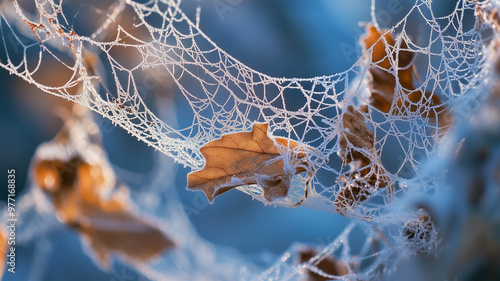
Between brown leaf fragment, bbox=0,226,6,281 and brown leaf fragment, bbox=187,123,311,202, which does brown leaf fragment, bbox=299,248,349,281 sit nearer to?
brown leaf fragment, bbox=187,123,311,202

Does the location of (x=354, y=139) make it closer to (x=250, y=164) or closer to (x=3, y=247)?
(x=250, y=164)

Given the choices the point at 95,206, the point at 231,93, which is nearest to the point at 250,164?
the point at 231,93

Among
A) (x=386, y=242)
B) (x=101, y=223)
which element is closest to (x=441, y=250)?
(x=386, y=242)

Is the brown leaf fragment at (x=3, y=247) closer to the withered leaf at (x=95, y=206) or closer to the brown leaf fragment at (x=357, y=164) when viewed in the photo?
the withered leaf at (x=95, y=206)

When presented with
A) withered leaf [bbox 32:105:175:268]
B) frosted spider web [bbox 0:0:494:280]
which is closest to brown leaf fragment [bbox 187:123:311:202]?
frosted spider web [bbox 0:0:494:280]

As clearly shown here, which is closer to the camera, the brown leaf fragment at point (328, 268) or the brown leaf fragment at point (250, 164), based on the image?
the brown leaf fragment at point (250, 164)

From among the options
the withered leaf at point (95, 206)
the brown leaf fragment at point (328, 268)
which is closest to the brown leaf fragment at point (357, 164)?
the brown leaf fragment at point (328, 268)

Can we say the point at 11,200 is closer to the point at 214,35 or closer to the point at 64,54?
the point at 64,54
